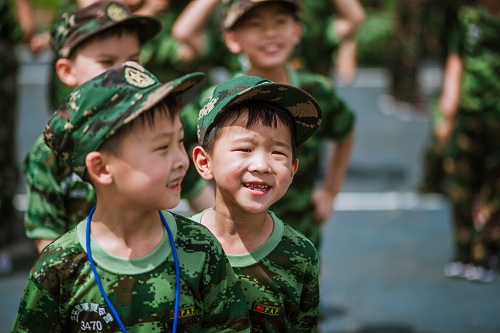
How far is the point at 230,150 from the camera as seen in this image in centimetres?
284

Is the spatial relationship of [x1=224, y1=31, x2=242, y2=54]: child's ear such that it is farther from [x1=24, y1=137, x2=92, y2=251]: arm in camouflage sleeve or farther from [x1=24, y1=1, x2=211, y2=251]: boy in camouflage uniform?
[x1=24, y1=137, x2=92, y2=251]: arm in camouflage sleeve

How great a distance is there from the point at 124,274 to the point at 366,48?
1541cm

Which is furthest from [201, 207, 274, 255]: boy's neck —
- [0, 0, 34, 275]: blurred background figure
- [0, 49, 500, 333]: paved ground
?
[0, 0, 34, 275]: blurred background figure

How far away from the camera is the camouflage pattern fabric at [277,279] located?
9.46 feet

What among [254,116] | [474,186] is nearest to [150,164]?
[254,116]

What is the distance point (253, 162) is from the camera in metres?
2.80

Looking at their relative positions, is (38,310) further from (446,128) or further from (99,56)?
(446,128)

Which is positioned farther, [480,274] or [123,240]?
[480,274]

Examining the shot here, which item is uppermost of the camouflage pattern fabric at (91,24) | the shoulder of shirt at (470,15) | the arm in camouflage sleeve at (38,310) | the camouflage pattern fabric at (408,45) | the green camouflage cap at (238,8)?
the camouflage pattern fabric at (91,24)

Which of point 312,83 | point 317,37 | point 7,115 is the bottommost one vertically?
point 7,115

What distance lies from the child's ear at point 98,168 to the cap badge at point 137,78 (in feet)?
0.73

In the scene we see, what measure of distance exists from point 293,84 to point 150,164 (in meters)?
1.59

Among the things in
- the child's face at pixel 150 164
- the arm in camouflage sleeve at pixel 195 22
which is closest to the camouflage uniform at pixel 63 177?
Result: the child's face at pixel 150 164

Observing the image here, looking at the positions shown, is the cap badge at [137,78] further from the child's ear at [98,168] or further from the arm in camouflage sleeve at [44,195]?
the arm in camouflage sleeve at [44,195]
